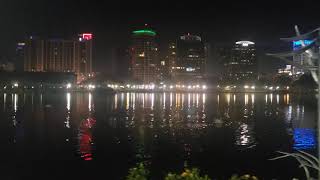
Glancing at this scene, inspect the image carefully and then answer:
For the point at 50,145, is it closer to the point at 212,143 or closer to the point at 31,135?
the point at 31,135

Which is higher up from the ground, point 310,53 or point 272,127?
point 310,53

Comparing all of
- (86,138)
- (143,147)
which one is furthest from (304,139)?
(86,138)

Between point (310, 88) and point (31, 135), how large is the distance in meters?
158

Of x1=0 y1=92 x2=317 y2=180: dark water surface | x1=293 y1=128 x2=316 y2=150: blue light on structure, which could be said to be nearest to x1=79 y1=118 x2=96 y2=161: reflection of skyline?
x1=0 y1=92 x2=317 y2=180: dark water surface

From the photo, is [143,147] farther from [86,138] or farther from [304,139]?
[304,139]

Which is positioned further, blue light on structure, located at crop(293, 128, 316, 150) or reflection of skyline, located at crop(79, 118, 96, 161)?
blue light on structure, located at crop(293, 128, 316, 150)

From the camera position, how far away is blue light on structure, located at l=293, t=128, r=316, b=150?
31.6 metres

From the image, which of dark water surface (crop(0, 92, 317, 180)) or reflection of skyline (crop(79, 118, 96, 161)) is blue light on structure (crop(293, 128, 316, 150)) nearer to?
dark water surface (crop(0, 92, 317, 180))

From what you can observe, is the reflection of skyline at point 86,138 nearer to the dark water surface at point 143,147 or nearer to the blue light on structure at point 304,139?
the dark water surface at point 143,147

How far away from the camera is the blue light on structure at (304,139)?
3161 cm

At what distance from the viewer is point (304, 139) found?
116 feet

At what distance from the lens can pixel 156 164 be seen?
24.2m

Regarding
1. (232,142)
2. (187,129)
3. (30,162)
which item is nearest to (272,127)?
(187,129)

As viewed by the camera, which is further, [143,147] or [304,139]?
[304,139]
